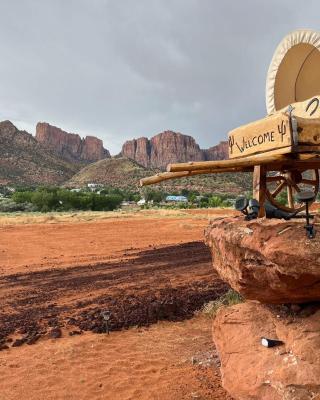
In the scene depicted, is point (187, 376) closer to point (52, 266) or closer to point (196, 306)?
point (196, 306)

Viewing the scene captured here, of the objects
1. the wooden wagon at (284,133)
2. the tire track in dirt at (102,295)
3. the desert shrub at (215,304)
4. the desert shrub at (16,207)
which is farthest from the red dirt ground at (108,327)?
the desert shrub at (16,207)

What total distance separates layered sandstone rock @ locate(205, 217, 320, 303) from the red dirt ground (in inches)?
67.4

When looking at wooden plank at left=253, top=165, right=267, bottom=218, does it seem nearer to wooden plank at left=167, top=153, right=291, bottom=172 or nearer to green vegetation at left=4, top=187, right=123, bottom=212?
wooden plank at left=167, top=153, right=291, bottom=172

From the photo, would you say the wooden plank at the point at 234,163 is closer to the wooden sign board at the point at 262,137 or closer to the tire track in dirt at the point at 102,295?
the wooden sign board at the point at 262,137

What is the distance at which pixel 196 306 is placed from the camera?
27.0 feet

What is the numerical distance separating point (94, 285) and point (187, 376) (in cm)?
500

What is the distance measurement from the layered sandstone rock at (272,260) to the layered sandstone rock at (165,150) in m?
143

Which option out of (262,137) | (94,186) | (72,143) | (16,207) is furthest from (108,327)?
(72,143)

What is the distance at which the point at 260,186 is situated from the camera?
14.7 ft

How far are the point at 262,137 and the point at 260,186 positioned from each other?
0.59 metres

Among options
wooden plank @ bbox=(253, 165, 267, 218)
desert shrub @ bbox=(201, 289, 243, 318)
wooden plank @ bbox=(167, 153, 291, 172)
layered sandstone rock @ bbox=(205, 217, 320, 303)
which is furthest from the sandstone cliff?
wooden plank @ bbox=(167, 153, 291, 172)

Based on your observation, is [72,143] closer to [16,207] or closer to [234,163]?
[16,207]

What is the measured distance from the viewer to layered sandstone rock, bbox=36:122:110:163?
152025mm

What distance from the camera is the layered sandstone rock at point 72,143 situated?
152025mm
